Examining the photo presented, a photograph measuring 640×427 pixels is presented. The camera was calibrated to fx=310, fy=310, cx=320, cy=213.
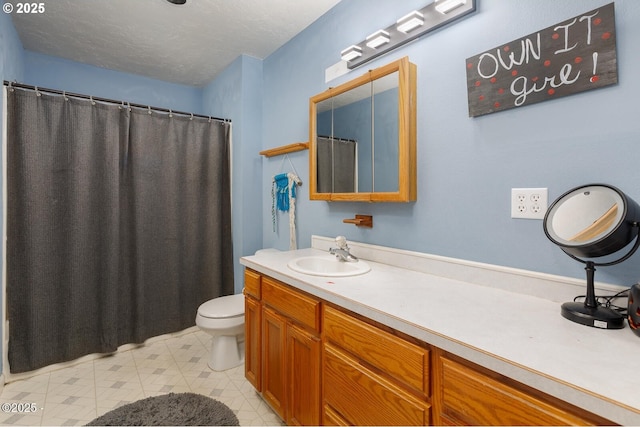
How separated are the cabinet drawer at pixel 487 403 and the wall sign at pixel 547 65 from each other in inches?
38.3

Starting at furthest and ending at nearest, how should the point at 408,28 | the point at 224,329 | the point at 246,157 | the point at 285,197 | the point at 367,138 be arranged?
the point at 246,157, the point at 285,197, the point at 224,329, the point at 367,138, the point at 408,28

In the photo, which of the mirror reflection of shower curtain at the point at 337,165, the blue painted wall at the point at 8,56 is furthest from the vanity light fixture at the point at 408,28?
the blue painted wall at the point at 8,56

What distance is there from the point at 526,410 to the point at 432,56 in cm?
141

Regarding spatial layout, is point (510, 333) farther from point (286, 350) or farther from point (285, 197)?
point (285, 197)

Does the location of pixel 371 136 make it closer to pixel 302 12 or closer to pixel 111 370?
pixel 302 12

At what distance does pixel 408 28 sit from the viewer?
4.93 feet

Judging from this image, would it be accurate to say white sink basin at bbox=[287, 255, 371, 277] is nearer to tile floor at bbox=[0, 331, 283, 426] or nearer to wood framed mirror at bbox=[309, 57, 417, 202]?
wood framed mirror at bbox=[309, 57, 417, 202]

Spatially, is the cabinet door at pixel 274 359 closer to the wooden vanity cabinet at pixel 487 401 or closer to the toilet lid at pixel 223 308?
the toilet lid at pixel 223 308

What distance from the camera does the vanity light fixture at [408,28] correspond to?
1.34 m

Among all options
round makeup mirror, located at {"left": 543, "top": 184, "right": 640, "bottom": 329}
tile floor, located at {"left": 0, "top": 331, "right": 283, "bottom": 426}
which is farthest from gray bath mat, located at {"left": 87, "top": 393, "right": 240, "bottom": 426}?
round makeup mirror, located at {"left": 543, "top": 184, "right": 640, "bottom": 329}

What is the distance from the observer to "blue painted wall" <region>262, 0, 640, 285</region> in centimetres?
97

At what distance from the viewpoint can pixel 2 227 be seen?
6.36 feet

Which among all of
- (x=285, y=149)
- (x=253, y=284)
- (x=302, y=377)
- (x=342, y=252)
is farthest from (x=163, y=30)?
(x=302, y=377)
